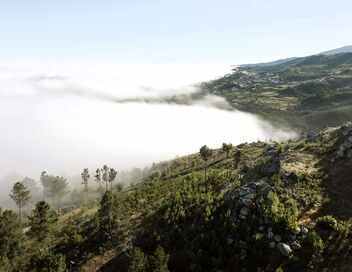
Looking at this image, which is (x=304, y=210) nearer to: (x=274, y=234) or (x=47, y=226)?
(x=274, y=234)

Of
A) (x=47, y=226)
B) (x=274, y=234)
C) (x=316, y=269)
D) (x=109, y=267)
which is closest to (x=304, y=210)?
(x=274, y=234)

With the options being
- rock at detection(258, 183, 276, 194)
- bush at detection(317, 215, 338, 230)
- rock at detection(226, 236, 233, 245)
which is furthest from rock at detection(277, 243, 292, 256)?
rock at detection(258, 183, 276, 194)

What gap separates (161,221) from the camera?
89938 mm

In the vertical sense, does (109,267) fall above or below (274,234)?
below

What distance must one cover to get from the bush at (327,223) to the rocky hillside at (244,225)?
21cm

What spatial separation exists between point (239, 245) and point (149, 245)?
2094cm

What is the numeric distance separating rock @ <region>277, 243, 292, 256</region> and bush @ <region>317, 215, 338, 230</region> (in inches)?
347

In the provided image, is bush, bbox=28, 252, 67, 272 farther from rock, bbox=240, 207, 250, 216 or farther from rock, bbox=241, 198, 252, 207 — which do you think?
rock, bbox=241, 198, 252, 207

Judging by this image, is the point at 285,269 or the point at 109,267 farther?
the point at 109,267

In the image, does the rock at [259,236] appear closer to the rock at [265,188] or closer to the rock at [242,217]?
the rock at [242,217]

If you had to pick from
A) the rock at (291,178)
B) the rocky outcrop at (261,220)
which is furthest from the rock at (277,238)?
the rock at (291,178)

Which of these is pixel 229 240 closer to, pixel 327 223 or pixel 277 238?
pixel 277 238

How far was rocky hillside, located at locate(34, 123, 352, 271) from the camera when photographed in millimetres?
67875

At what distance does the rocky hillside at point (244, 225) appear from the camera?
67875mm
